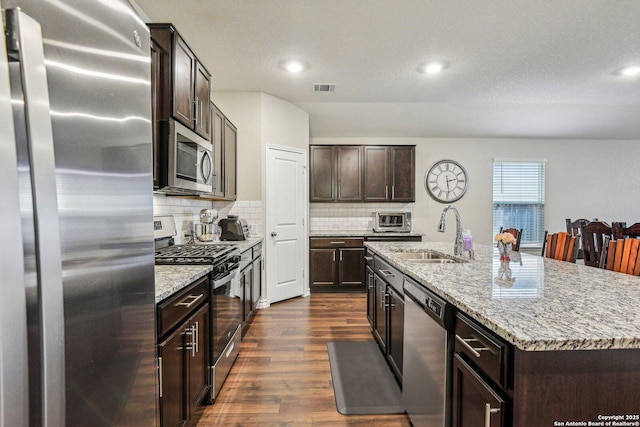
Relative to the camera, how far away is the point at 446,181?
19.1 ft

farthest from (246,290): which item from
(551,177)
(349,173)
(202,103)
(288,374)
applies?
(551,177)

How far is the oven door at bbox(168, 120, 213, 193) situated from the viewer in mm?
1996

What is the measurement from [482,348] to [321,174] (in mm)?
4416

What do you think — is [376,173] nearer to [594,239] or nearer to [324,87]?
[324,87]

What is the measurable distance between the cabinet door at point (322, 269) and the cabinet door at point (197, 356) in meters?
2.98

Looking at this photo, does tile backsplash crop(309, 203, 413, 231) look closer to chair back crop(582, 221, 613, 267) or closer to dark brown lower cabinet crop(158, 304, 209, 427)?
chair back crop(582, 221, 613, 267)

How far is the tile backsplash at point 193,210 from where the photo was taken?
2.84 meters

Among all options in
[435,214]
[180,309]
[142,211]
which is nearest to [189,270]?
[180,309]

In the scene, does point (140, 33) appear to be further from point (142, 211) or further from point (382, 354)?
point (382, 354)

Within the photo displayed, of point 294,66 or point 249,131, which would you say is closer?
point 294,66

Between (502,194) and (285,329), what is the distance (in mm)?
4802

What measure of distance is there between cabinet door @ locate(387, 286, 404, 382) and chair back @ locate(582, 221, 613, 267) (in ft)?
7.76

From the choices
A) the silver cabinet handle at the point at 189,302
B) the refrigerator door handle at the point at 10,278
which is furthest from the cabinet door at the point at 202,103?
the refrigerator door handle at the point at 10,278

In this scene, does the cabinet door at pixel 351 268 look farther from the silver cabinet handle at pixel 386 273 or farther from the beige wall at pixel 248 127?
the silver cabinet handle at pixel 386 273
